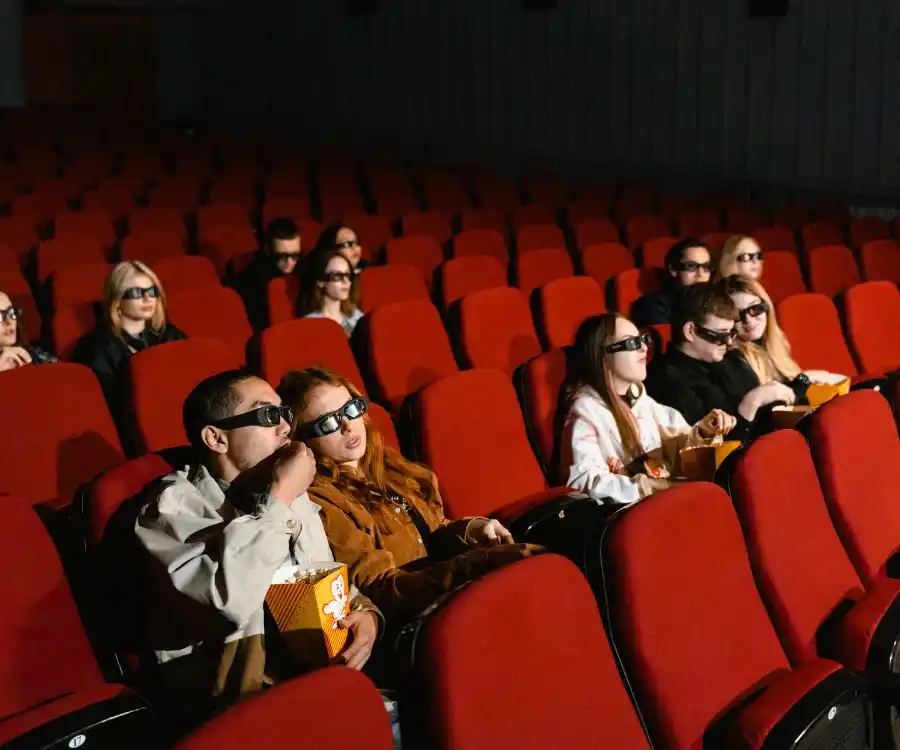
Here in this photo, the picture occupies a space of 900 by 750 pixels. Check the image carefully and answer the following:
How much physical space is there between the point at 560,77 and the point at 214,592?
514cm

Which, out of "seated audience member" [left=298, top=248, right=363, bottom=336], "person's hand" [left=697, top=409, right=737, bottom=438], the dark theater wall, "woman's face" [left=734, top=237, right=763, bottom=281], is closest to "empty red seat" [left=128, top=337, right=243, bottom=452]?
"seated audience member" [left=298, top=248, right=363, bottom=336]

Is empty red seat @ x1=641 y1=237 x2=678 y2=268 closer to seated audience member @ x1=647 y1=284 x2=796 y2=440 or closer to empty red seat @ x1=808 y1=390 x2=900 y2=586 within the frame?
→ seated audience member @ x1=647 y1=284 x2=796 y2=440

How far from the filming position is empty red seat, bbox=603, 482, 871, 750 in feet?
3.27

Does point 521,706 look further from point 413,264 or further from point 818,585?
point 413,264

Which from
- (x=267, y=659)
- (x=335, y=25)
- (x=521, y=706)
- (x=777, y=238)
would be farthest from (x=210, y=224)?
(x=335, y=25)

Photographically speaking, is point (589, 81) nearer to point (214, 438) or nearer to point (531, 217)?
point (531, 217)

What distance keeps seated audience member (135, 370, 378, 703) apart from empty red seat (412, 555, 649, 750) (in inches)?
10.6

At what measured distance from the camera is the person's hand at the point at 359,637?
1.09 meters

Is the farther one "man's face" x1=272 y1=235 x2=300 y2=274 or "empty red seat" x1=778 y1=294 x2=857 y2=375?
"man's face" x1=272 y1=235 x2=300 y2=274

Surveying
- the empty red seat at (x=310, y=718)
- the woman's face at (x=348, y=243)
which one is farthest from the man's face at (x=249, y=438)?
the woman's face at (x=348, y=243)

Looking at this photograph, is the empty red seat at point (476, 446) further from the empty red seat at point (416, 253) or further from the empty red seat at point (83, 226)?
the empty red seat at point (83, 226)

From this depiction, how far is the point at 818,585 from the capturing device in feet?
4.21

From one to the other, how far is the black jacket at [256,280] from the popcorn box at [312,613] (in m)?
1.81

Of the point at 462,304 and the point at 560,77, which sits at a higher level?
the point at 560,77
